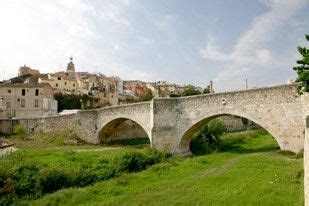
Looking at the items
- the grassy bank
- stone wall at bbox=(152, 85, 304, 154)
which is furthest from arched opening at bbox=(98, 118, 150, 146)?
the grassy bank

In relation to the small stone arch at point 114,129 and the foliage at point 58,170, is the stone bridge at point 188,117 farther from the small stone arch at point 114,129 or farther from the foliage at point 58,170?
the foliage at point 58,170

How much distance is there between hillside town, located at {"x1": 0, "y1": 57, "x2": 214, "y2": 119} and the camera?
49125 millimetres

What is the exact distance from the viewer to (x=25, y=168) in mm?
19281

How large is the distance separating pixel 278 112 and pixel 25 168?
12974 mm

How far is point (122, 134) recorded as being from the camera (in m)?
38.5

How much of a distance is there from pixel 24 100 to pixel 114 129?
1685 centimetres

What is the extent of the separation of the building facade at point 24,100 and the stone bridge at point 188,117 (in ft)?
31.9

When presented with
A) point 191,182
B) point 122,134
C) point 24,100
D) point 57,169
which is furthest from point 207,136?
point 24,100

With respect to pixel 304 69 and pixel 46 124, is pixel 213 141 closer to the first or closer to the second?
pixel 46 124

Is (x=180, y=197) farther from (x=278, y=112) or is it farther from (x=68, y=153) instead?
(x=68, y=153)

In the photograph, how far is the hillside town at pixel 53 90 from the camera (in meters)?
49.1

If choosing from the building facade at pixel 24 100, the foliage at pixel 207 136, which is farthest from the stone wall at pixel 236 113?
the building facade at pixel 24 100

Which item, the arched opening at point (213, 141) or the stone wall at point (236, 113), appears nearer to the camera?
the stone wall at point (236, 113)

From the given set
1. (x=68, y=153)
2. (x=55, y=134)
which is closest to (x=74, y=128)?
(x=55, y=134)
